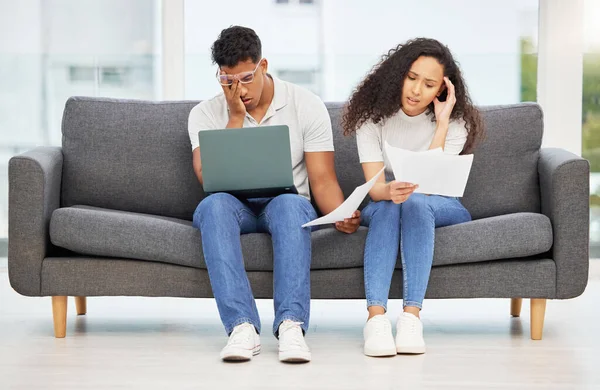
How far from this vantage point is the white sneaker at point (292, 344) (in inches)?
104

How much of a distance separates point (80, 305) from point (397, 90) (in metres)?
1.51

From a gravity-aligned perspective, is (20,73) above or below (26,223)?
above

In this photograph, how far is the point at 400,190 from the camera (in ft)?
9.21

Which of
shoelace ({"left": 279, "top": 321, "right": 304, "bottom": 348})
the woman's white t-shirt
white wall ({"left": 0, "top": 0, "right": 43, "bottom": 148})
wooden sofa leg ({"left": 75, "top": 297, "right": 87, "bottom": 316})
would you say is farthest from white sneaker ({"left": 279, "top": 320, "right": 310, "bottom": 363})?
white wall ({"left": 0, "top": 0, "right": 43, "bottom": 148})

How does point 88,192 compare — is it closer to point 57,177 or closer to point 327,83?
point 57,177

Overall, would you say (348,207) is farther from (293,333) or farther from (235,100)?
(235,100)

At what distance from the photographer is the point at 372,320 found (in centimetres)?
280

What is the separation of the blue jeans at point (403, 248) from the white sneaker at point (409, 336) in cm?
6

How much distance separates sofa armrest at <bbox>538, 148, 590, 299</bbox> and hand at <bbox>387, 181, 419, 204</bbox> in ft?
1.82

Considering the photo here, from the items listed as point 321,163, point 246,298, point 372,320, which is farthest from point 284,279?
point 321,163

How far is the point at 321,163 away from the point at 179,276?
62 centimetres

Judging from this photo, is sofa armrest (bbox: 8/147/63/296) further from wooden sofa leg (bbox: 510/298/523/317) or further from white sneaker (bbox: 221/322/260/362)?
wooden sofa leg (bbox: 510/298/523/317)

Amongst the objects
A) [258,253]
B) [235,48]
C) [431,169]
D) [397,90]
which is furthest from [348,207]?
[235,48]

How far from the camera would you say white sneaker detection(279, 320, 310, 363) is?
2.65 m
